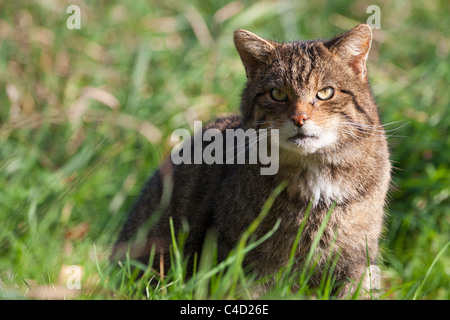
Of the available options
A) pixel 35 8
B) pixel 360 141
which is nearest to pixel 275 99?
pixel 360 141

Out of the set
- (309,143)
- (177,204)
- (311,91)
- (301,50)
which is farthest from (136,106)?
(309,143)

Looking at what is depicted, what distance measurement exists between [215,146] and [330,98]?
855mm

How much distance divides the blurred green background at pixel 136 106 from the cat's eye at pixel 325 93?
38.3 inches

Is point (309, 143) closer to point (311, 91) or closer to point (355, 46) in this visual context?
point (311, 91)

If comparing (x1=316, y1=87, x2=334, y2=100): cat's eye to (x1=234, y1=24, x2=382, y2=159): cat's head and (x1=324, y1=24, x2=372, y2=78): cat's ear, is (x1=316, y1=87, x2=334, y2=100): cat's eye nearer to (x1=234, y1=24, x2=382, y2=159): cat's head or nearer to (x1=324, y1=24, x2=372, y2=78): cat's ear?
(x1=234, y1=24, x2=382, y2=159): cat's head

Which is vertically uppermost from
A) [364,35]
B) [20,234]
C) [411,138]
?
[364,35]

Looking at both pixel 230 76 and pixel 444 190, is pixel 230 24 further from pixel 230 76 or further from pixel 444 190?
pixel 444 190

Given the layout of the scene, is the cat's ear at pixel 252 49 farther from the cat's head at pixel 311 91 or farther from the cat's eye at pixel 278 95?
the cat's eye at pixel 278 95

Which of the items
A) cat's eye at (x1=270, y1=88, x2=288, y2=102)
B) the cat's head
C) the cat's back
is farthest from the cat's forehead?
the cat's back

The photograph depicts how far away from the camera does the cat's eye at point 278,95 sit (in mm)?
2650

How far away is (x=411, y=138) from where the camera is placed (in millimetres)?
4172

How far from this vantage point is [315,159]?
2.61 m

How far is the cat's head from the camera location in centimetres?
251

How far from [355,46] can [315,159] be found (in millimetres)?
588
